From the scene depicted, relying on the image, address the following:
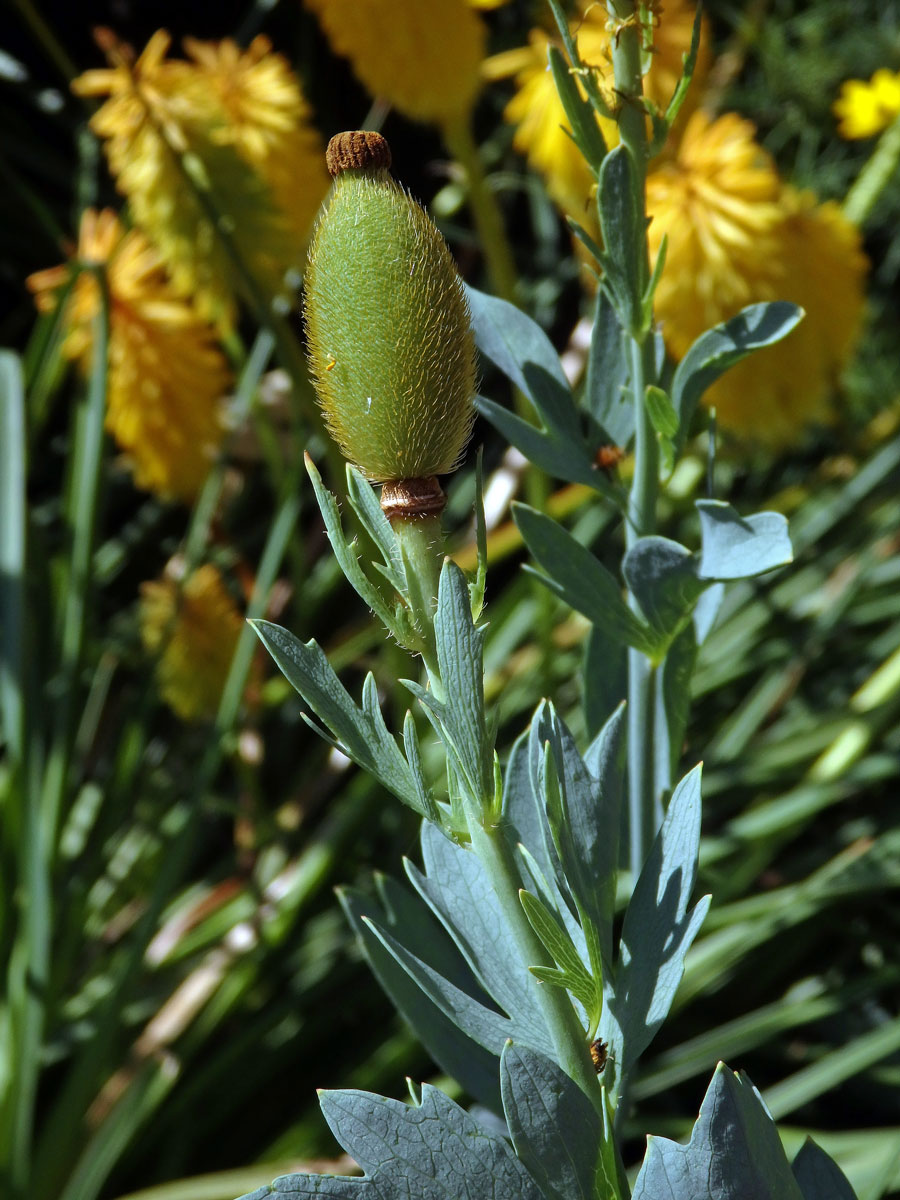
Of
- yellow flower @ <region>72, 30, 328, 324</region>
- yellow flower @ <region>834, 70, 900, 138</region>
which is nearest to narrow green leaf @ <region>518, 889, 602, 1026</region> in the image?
yellow flower @ <region>72, 30, 328, 324</region>

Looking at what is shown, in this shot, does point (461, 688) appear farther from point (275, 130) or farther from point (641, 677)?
point (275, 130)

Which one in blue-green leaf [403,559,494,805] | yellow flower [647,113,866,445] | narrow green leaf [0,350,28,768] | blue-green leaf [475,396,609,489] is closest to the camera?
blue-green leaf [403,559,494,805]

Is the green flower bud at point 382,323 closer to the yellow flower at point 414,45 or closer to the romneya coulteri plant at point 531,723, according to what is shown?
the romneya coulteri plant at point 531,723

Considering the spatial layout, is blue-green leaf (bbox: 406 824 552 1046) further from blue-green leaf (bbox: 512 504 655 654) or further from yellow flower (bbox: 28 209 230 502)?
yellow flower (bbox: 28 209 230 502)

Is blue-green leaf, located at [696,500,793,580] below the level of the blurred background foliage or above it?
above

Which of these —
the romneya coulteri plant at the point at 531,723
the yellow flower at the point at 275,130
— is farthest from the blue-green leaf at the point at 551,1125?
the yellow flower at the point at 275,130

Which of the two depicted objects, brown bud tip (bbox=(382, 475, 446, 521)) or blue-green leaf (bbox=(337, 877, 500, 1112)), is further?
blue-green leaf (bbox=(337, 877, 500, 1112))

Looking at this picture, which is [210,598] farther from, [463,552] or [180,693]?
[463,552]
